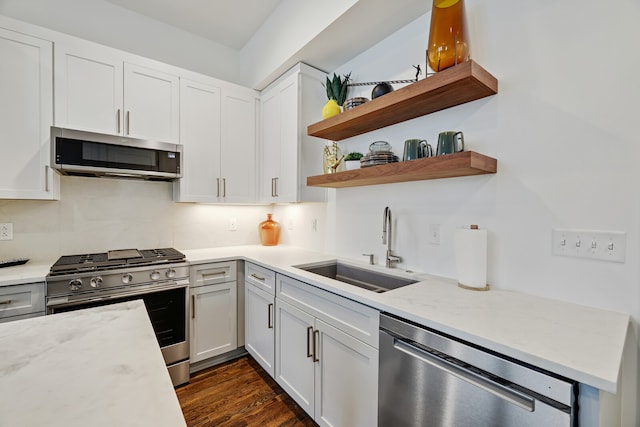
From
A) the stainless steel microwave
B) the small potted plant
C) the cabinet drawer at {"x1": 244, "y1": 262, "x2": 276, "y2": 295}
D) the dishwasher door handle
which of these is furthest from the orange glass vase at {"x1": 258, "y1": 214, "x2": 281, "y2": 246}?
the dishwasher door handle

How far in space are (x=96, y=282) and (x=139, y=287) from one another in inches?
9.5

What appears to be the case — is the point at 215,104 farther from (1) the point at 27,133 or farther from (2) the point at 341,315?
(2) the point at 341,315

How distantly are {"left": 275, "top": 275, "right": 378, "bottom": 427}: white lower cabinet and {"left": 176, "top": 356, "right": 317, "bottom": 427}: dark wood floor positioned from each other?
0.49 feet

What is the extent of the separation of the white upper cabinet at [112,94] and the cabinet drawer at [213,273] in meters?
1.10

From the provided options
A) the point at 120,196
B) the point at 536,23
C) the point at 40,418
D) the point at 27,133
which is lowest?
the point at 40,418

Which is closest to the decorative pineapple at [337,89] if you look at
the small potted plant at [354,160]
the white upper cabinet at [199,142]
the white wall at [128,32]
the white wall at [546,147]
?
the small potted plant at [354,160]

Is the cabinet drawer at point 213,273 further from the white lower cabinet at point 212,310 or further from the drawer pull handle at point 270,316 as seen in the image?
the drawer pull handle at point 270,316

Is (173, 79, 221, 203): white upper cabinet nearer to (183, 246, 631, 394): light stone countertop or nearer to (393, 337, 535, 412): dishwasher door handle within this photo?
(183, 246, 631, 394): light stone countertop

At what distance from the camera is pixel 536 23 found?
1287mm

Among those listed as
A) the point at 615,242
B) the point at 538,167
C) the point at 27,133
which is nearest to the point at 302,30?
the point at 538,167

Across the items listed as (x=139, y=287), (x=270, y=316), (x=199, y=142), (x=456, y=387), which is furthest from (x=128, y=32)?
(x=456, y=387)

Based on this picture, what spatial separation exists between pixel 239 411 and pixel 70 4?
→ 329 centimetres

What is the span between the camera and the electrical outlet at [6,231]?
6.45 feet

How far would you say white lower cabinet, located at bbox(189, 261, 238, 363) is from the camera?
2.19 metres
